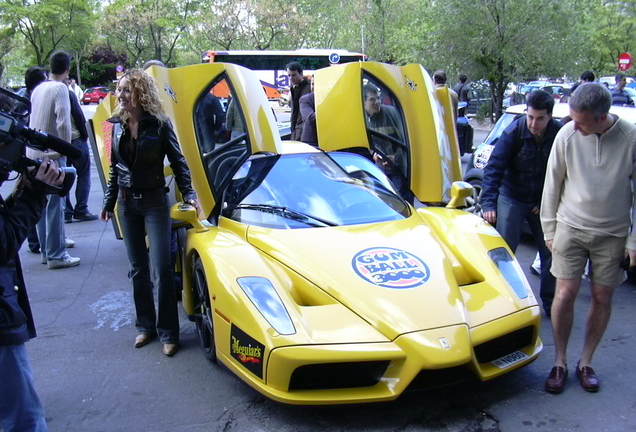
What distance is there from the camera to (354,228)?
158 inches

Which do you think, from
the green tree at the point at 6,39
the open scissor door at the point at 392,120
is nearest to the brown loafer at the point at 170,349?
A: the open scissor door at the point at 392,120

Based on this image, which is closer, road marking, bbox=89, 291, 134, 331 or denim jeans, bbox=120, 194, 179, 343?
denim jeans, bbox=120, 194, 179, 343

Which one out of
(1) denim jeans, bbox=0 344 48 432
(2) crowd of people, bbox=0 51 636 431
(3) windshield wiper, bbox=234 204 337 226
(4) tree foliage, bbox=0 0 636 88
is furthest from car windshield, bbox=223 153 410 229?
(4) tree foliage, bbox=0 0 636 88

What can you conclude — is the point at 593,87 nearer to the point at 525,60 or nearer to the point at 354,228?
the point at 354,228

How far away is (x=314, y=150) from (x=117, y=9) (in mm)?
34645

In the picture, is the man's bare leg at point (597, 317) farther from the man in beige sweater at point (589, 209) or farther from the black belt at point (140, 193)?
the black belt at point (140, 193)

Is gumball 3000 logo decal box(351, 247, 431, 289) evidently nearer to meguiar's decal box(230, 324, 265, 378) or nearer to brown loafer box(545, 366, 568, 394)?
meguiar's decal box(230, 324, 265, 378)

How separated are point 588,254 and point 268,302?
72.1 inches

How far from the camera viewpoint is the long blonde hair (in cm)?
388

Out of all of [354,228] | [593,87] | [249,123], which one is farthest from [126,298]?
[593,87]

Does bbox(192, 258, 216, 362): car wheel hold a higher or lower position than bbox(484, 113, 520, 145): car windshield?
lower

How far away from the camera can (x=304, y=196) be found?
4289mm

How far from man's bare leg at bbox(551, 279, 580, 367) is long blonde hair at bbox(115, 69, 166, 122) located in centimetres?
269

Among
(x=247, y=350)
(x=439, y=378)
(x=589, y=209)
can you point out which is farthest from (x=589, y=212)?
(x=247, y=350)
